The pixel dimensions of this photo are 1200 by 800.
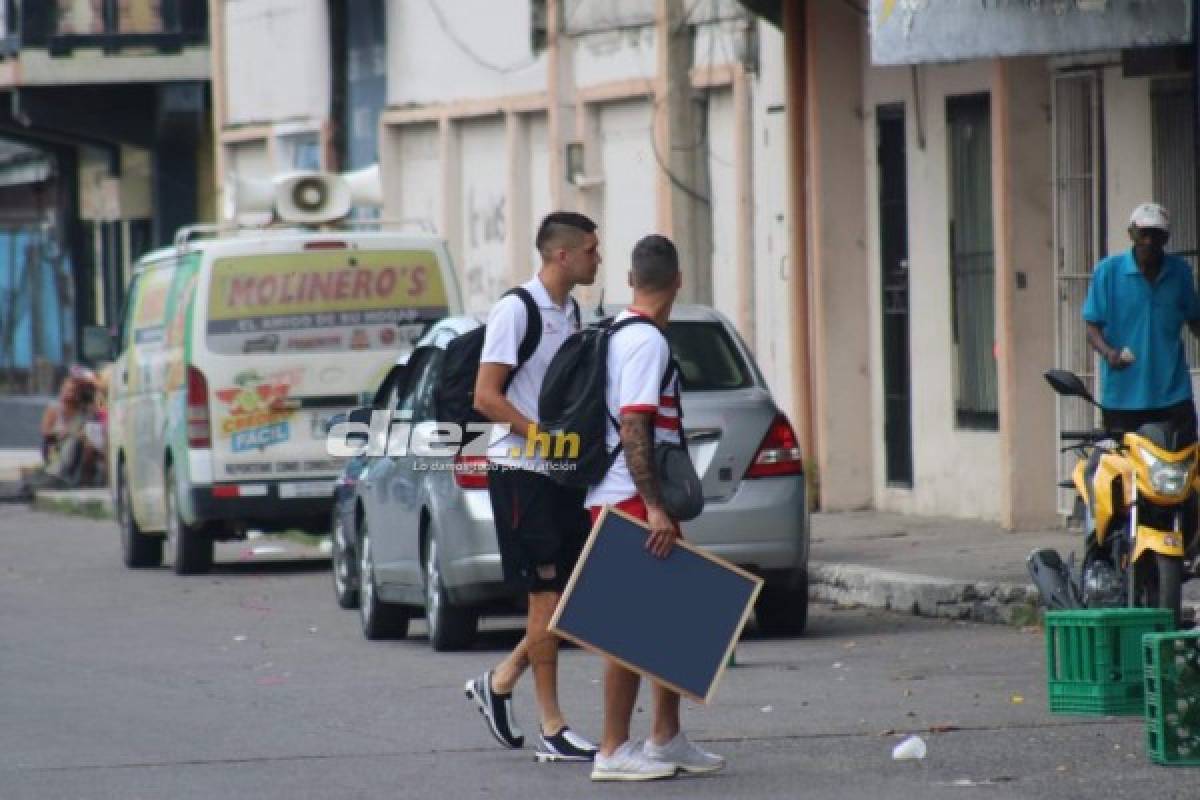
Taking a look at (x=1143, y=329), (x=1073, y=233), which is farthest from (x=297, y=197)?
(x=1143, y=329)

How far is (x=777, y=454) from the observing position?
13.8 meters

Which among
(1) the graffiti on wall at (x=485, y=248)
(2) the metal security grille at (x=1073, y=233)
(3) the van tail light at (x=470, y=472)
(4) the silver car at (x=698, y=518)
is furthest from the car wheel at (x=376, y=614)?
(1) the graffiti on wall at (x=485, y=248)

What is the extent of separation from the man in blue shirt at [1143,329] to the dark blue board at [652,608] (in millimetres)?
4325

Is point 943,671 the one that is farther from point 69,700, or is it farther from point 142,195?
point 142,195

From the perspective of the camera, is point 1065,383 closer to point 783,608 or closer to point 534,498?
point 783,608

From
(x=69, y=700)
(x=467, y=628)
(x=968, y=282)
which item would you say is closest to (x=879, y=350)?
(x=968, y=282)

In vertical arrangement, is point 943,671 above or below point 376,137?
below

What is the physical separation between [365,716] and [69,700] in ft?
4.88

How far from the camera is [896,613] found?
1522 centimetres

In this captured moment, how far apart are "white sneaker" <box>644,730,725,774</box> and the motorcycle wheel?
9.29ft

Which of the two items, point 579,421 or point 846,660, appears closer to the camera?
point 579,421

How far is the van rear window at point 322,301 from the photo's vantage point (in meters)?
18.5

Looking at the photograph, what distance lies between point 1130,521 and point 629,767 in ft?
11.2

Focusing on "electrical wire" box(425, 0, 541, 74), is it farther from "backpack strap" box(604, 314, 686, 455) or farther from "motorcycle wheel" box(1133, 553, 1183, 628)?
"backpack strap" box(604, 314, 686, 455)
